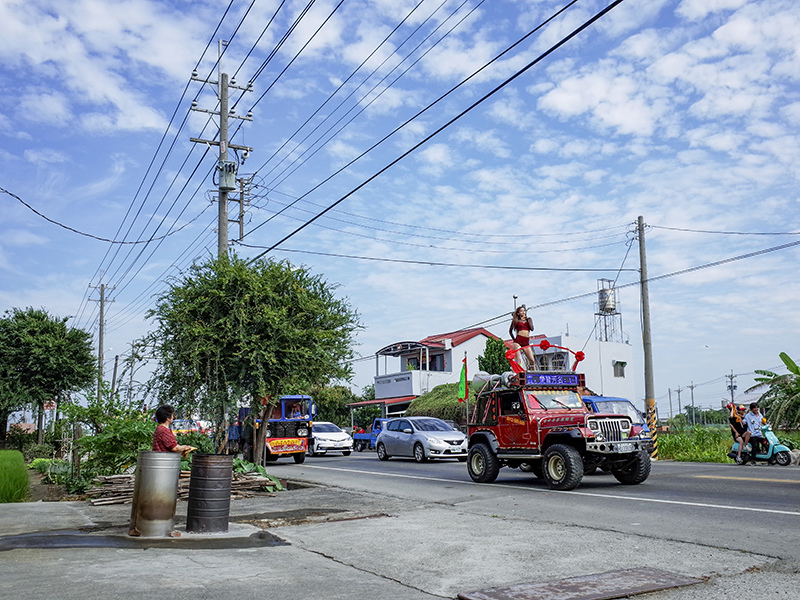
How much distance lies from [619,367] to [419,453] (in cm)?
4164

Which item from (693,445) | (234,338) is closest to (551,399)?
(234,338)

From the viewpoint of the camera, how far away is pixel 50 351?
33.0m

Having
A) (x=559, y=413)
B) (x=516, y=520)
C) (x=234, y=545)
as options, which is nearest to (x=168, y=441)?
(x=234, y=545)

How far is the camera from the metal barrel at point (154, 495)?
8672 mm

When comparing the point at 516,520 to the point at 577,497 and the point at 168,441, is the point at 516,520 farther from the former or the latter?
the point at 168,441

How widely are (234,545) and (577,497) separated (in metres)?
6.93

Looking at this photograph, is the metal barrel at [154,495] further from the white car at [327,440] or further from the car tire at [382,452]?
the white car at [327,440]

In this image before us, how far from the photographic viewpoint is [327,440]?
32.2 meters

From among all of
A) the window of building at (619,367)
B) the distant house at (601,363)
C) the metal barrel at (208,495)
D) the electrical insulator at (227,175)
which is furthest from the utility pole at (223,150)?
the window of building at (619,367)

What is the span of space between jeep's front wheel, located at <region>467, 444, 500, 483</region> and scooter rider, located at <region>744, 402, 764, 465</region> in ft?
25.0

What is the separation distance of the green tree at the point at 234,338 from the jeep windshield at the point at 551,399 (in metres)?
4.48

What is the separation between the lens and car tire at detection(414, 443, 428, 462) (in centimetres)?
2486

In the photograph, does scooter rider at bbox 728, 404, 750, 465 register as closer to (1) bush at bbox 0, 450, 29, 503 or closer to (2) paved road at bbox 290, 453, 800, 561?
(2) paved road at bbox 290, 453, 800, 561

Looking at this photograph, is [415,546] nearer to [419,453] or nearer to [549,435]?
[549,435]
